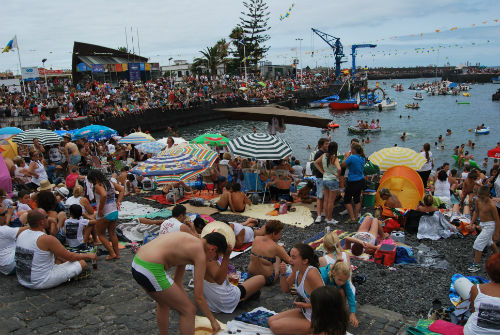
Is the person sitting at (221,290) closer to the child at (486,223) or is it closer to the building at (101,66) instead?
the child at (486,223)

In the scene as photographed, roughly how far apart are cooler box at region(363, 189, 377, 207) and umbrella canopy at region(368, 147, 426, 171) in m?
1.04

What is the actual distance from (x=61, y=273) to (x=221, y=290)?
220 centimetres

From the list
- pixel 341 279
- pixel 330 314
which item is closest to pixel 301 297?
pixel 341 279

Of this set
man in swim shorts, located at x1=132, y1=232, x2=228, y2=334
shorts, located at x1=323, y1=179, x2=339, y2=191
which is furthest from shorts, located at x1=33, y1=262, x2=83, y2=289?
shorts, located at x1=323, y1=179, x2=339, y2=191

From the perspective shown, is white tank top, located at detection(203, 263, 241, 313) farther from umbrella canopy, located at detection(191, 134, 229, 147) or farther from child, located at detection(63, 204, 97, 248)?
umbrella canopy, located at detection(191, 134, 229, 147)

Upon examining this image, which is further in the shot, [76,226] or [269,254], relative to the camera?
[76,226]

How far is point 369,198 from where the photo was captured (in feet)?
29.2

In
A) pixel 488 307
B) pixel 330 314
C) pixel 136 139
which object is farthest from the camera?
pixel 136 139

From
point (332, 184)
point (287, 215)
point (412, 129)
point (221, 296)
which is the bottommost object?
point (412, 129)

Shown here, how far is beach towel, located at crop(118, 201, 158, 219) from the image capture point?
8984 millimetres

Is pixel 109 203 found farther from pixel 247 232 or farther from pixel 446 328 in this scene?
pixel 446 328

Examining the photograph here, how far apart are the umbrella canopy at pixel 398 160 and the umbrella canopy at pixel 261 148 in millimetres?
2350

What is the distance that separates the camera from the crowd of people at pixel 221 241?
3.39 m

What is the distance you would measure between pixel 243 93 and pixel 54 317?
47876 mm
